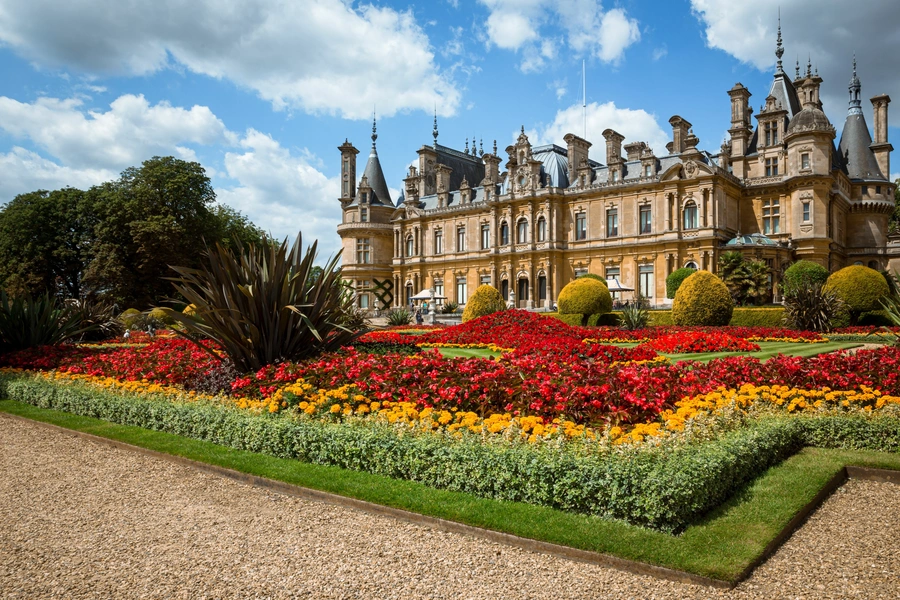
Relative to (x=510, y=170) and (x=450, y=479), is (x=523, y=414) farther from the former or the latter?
(x=510, y=170)

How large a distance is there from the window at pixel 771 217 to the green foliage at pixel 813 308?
16.9 metres

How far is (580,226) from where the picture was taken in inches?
1665

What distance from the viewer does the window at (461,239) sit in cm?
4778

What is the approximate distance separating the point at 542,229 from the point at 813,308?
23.3m

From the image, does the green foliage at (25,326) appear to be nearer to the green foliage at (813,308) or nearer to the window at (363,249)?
the green foliage at (813,308)

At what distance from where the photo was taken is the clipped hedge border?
475 cm

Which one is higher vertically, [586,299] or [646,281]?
[646,281]

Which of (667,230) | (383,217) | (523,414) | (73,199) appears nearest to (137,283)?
(73,199)

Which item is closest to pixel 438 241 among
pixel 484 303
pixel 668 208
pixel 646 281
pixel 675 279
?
pixel 646 281

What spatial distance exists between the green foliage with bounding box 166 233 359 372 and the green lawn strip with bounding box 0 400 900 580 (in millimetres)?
2679

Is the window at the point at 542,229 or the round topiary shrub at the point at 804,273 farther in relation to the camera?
the window at the point at 542,229

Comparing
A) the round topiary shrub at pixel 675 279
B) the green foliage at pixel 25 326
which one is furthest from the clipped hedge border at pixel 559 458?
the round topiary shrub at pixel 675 279

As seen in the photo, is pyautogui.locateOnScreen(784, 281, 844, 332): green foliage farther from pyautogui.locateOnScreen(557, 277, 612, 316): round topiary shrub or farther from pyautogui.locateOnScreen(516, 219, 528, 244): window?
pyautogui.locateOnScreen(516, 219, 528, 244): window

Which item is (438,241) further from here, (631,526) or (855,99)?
(631,526)
